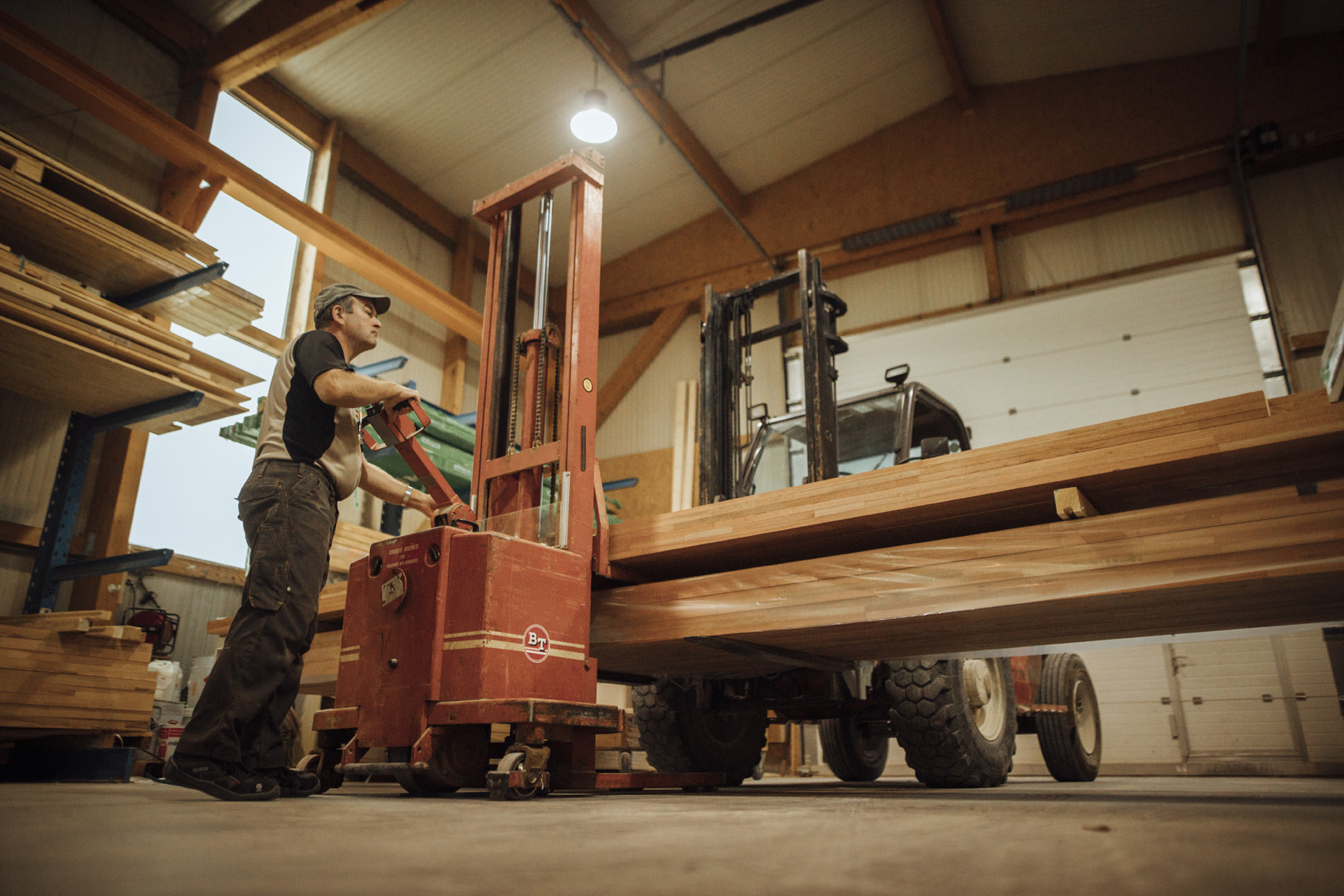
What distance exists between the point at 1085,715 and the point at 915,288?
283 inches

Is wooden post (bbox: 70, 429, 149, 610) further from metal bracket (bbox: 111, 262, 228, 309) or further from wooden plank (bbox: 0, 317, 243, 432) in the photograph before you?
metal bracket (bbox: 111, 262, 228, 309)

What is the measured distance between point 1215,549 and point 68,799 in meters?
3.55

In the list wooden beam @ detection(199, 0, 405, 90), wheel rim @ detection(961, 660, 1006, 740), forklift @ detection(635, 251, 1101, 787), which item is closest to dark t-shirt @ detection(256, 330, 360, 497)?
forklift @ detection(635, 251, 1101, 787)

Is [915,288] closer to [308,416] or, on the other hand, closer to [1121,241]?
[1121,241]

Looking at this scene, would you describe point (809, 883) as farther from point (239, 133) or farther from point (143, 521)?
point (239, 133)

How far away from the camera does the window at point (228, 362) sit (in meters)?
8.36

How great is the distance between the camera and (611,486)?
11828 mm

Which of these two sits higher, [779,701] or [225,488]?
[225,488]

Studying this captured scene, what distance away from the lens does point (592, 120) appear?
890 cm

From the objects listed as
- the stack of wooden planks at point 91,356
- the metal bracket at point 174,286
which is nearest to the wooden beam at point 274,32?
the metal bracket at point 174,286

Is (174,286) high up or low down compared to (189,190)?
down

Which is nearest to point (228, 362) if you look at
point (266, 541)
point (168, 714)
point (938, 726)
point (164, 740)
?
point (168, 714)

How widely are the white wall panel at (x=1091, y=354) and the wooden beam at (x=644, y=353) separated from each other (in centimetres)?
361

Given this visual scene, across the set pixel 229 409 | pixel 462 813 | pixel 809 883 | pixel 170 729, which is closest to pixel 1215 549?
pixel 809 883
